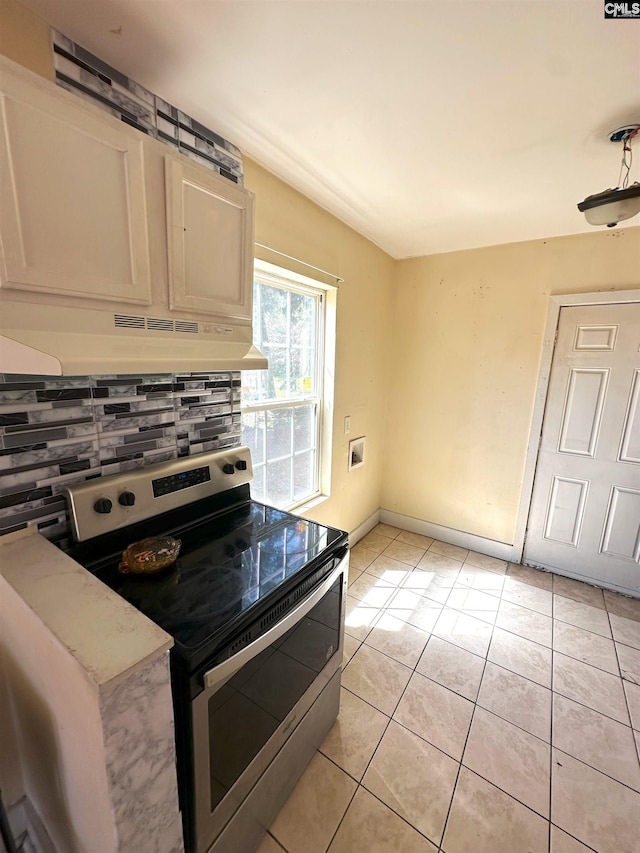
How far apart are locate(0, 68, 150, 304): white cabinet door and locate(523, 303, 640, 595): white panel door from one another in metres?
2.71

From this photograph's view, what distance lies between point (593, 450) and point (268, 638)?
102 inches

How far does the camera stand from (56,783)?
0.94 meters

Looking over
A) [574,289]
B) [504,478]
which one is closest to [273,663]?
[504,478]

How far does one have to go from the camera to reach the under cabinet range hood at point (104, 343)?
2.53 feet

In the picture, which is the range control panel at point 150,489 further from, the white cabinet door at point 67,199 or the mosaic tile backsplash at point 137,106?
the mosaic tile backsplash at point 137,106

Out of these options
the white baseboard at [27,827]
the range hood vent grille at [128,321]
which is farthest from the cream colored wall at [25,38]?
the white baseboard at [27,827]

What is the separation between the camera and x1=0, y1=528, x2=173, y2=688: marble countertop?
0.67 meters

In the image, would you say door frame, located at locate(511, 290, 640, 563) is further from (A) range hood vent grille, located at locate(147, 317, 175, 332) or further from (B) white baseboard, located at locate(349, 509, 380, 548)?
(A) range hood vent grille, located at locate(147, 317, 175, 332)

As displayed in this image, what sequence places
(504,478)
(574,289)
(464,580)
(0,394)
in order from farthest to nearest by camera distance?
(504,478) → (464,580) → (574,289) → (0,394)

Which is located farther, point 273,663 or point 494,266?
point 494,266

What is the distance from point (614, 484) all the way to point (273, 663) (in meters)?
2.60

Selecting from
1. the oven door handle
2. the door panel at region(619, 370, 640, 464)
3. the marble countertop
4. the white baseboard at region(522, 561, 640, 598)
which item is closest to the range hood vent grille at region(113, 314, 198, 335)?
the marble countertop

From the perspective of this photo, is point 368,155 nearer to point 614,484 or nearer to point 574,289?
point 574,289

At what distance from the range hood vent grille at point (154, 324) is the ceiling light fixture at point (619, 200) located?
5.40ft
